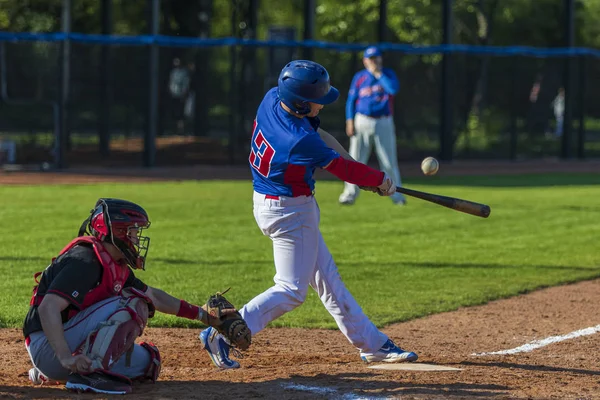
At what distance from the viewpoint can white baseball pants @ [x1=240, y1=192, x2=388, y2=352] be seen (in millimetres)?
5805

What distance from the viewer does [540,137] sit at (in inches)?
1054

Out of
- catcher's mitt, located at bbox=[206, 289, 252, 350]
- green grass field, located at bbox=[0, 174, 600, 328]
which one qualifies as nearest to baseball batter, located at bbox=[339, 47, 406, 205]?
green grass field, located at bbox=[0, 174, 600, 328]

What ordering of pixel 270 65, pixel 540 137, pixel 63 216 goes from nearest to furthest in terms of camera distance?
pixel 63 216 → pixel 270 65 → pixel 540 137

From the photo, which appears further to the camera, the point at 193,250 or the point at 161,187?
the point at 161,187

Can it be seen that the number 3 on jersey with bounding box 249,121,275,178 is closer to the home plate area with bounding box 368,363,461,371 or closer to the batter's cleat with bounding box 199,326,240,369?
the batter's cleat with bounding box 199,326,240,369

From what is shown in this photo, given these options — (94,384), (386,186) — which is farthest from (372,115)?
(94,384)

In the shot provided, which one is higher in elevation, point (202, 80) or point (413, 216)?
point (202, 80)

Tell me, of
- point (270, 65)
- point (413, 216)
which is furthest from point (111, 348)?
point (270, 65)

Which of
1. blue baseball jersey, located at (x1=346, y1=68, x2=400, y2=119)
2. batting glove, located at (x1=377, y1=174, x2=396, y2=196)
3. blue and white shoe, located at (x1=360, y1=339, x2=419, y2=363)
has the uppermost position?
blue baseball jersey, located at (x1=346, y1=68, x2=400, y2=119)

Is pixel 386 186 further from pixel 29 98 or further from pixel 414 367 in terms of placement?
pixel 29 98

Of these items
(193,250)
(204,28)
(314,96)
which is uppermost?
(204,28)

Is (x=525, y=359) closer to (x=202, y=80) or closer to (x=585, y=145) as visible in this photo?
(x=202, y=80)

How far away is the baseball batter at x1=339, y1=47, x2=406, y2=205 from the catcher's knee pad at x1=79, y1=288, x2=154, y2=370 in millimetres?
9377

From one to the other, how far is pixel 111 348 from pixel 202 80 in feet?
57.4
